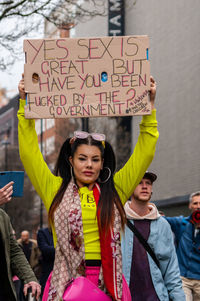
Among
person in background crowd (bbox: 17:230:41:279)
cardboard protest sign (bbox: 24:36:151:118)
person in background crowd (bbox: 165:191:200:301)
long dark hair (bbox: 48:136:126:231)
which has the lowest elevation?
person in background crowd (bbox: 17:230:41:279)

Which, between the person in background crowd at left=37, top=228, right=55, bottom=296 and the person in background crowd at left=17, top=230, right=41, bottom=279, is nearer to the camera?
the person in background crowd at left=37, top=228, right=55, bottom=296

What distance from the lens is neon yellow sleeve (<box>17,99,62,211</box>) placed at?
4.68 meters

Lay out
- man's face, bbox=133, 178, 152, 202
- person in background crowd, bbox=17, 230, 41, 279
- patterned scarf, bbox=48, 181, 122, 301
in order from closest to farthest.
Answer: patterned scarf, bbox=48, 181, 122, 301 < man's face, bbox=133, 178, 152, 202 < person in background crowd, bbox=17, 230, 41, 279

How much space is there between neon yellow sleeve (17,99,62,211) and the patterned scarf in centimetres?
28

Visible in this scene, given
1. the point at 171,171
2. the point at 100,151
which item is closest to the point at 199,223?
the point at 100,151

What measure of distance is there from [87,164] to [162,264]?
1.90 meters

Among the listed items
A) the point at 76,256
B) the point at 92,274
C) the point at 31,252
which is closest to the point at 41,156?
the point at 76,256

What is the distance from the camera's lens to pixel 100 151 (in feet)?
15.9

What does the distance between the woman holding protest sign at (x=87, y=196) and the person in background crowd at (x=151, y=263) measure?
1.50 meters

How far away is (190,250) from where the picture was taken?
844 cm

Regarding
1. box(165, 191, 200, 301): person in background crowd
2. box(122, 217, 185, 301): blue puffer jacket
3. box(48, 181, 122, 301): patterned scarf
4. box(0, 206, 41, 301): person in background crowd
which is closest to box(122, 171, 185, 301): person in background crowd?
box(122, 217, 185, 301): blue puffer jacket

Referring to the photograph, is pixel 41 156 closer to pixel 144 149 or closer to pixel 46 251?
pixel 144 149

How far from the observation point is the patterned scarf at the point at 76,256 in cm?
446

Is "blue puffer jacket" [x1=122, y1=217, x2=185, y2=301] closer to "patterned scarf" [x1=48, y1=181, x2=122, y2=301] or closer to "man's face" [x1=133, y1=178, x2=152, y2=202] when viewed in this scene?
"man's face" [x1=133, y1=178, x2=152, y2=202]
